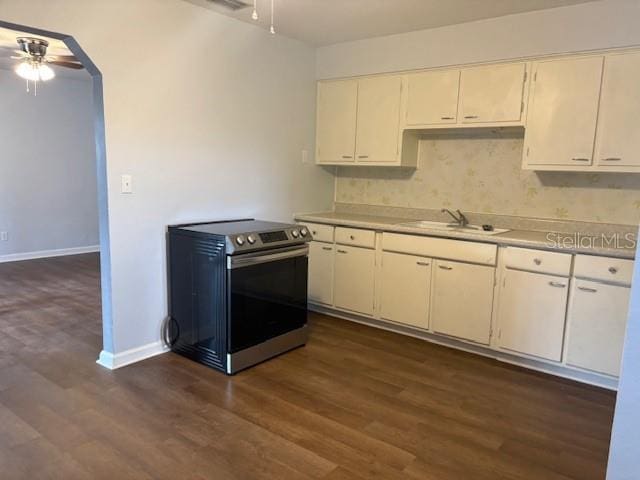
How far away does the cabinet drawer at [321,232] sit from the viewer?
13.6 ft

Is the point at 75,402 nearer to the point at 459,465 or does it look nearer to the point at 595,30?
the point at 459,465

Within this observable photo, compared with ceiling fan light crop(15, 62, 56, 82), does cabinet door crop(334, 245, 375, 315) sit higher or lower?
lower

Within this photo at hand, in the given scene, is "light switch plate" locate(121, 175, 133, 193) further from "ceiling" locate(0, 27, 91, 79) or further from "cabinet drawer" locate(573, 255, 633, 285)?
"cabinet drawer" locate(573, 255, 633, 285)

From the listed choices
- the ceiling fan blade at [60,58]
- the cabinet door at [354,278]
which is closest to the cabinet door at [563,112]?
the cabinet door at [354,278]

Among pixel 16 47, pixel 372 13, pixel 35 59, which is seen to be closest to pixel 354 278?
pixel 372 13

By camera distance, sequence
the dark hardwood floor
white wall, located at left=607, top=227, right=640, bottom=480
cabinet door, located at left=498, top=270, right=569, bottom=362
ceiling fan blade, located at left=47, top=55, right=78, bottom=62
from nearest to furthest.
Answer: white wall, located at left=607, top=227, right=640, bottom=480, the dark hardwood floor, cabinet door, located at left=498, top=270, right=569, bottom=362, ceiling fan blade, located at left=47, top=55, right=78, bottom=62

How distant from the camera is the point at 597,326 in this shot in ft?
9.51

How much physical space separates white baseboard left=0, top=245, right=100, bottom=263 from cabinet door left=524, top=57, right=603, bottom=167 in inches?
242

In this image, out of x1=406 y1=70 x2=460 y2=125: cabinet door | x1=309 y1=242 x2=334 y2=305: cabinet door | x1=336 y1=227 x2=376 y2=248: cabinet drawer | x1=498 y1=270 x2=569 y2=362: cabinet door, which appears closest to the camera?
x1=498 y1=270 x2=569 y2=362: cabinet door

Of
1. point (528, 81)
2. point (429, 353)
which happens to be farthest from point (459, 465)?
point (528, 81)

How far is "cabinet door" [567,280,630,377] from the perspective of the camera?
9.27ft

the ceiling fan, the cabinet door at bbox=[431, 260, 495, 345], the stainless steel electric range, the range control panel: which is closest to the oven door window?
the stainless steel electric range

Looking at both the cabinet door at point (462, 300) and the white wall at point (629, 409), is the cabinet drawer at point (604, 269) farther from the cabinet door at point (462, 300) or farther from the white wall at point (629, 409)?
the white wall at point (629, 409)

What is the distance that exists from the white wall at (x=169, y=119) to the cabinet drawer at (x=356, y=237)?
66 cm
